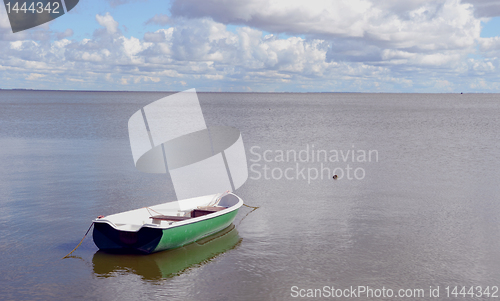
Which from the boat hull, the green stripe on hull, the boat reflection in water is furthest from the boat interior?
the boat reflection in water

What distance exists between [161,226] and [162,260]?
0.96 m

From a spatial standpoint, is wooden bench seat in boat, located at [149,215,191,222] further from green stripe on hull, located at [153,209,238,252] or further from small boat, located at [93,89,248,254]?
green stripe on hull, located at [153,209,238,252]

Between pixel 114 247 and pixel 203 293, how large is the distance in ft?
10.9

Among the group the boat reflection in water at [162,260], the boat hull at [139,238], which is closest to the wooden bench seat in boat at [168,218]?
the boat reflection in water at [162,260]

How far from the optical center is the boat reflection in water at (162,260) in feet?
36.9

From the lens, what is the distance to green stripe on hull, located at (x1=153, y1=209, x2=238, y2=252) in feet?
40.0

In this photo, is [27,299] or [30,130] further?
[30,130]

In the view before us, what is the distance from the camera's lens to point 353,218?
1551 centimetres

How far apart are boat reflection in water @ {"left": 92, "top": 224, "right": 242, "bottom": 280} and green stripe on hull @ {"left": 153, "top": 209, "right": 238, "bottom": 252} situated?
0.21 metres

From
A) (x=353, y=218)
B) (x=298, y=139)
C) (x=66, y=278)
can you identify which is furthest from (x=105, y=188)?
(x=298, y=139)

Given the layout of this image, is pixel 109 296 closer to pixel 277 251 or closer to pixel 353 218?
pixel 277 251

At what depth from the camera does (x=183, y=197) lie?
1794cm

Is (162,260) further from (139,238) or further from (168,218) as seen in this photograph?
(168,218)

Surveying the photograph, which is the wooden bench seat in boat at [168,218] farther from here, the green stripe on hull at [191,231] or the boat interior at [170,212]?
the green stripe on hull at [191,231]
